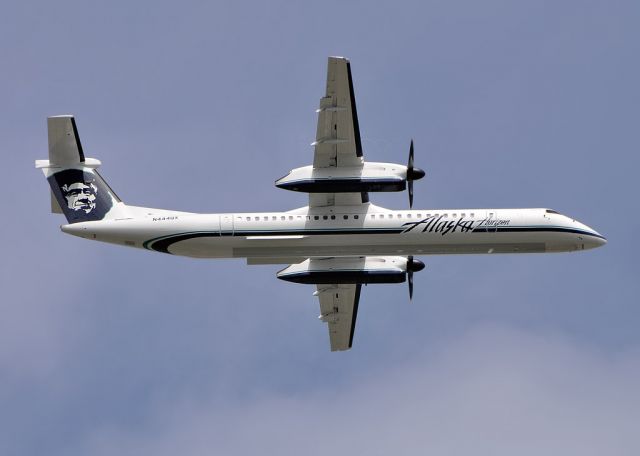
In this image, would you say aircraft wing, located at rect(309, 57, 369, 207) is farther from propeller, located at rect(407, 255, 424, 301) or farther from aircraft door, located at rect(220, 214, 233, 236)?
propeller, located at rect(407, 255, 424, 301)

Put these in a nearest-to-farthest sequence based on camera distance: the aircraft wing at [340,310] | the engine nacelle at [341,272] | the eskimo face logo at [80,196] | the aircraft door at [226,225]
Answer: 1. the aircraft door at [226,225]
2. the eskimo face logo at [80,196]
3. the engine nacelle at [341,272]
4. the aircraft wing at [340,310]

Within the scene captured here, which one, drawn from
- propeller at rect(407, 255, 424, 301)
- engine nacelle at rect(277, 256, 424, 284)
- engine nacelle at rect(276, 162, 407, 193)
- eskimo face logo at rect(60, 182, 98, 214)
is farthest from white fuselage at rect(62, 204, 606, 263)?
propeller at rect(407, 255, 424, 301)

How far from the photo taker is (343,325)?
5369 cm

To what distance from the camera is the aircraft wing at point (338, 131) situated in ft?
149

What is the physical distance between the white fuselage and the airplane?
0.03 metres

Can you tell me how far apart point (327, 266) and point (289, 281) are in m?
1.41

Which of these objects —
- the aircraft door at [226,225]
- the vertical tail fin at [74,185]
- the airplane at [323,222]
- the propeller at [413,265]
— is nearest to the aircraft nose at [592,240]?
the airplane at [323,222]

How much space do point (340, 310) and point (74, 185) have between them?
11.1m

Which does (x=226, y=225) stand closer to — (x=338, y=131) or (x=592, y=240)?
(x=338, y=131)

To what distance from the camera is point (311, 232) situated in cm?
4775

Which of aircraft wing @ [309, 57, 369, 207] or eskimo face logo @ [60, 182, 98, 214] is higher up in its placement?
aircraft wing @ [309, 57, 369, 207]

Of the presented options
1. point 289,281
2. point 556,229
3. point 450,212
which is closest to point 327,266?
point 289,281

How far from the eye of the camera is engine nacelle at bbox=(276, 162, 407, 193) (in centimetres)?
4694

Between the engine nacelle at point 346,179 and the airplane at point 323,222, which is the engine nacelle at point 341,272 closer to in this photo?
the airplane at point 323,222
